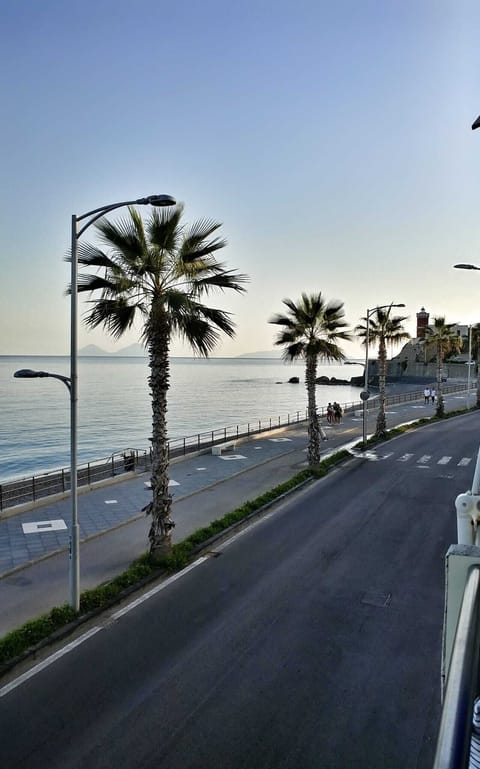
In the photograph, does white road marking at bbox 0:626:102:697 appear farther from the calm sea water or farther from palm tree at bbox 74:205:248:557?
the calm sea water

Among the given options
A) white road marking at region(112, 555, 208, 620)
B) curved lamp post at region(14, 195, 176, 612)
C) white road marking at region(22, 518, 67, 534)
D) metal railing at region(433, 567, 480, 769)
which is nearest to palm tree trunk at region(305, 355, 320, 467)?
white road marking at region(112, 555, 208, 620)

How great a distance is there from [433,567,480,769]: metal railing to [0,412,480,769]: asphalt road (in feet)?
18.6

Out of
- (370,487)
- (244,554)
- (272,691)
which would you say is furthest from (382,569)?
(370,487)

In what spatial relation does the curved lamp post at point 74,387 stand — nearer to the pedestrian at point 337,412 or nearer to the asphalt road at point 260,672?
the asphalt road at point 260,672

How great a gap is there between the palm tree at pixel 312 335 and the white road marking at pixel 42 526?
1135cm

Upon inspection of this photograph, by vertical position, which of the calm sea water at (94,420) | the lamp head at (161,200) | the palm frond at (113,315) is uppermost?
the lamp head at (161,200)

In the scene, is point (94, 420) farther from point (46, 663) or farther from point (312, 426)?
point (46, 663)

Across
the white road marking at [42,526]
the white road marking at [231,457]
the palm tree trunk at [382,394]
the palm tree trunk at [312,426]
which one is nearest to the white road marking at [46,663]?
the white road marking at [42,526]

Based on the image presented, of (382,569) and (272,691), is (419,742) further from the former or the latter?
(382,569)

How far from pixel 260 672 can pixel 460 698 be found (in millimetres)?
7733

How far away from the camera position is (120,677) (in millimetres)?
8406

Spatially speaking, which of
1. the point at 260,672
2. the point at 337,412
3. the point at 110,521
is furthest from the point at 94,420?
the point at 260,672

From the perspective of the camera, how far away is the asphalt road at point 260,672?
22.6ft

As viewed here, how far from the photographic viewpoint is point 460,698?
1736 mm
